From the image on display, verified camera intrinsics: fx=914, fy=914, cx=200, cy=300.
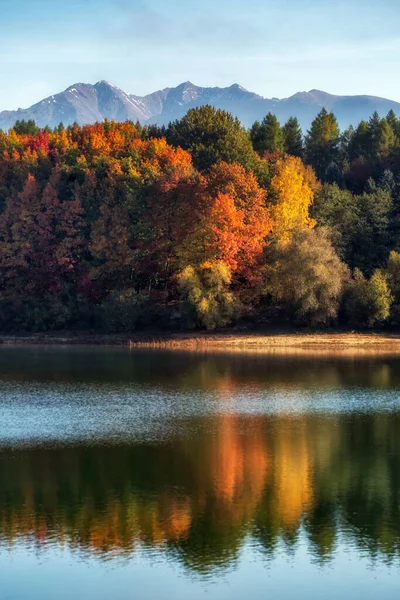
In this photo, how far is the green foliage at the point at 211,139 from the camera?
278 feet

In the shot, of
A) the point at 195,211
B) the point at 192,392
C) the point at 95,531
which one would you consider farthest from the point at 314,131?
the point at 95,531

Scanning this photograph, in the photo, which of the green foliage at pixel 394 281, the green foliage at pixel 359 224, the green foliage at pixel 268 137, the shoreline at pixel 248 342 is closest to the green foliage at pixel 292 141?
the green foliage at pixel 268 137

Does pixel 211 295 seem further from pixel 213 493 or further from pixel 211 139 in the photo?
pixel 213 493

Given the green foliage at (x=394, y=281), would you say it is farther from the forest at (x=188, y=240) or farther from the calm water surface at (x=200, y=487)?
the calm water surface at (x=200, y=487)

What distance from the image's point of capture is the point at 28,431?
37156 mm

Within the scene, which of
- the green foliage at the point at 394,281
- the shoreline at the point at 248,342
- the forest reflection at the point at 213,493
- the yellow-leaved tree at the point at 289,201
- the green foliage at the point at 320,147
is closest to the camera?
the forest reflection at the point at 213,493

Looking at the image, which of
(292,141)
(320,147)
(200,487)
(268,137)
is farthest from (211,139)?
(200,487)

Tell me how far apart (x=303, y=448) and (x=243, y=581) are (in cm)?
1367

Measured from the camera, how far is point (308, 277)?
71.8 metres

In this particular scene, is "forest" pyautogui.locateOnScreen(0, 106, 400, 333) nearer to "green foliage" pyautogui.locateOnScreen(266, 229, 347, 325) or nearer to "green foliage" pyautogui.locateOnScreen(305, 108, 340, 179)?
"green foliage" pyautogui.locateOnScreen(266, 229, 347, 325)

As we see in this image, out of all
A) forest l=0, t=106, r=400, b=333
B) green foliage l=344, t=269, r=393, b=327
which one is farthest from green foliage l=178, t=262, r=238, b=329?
green foliage l=344, t=269, r=393, b=327

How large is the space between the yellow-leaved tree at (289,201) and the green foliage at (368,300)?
24.8 feet

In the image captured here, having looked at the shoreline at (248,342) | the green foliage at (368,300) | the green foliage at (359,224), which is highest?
the green foliage at (359,224)

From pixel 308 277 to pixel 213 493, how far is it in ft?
147
